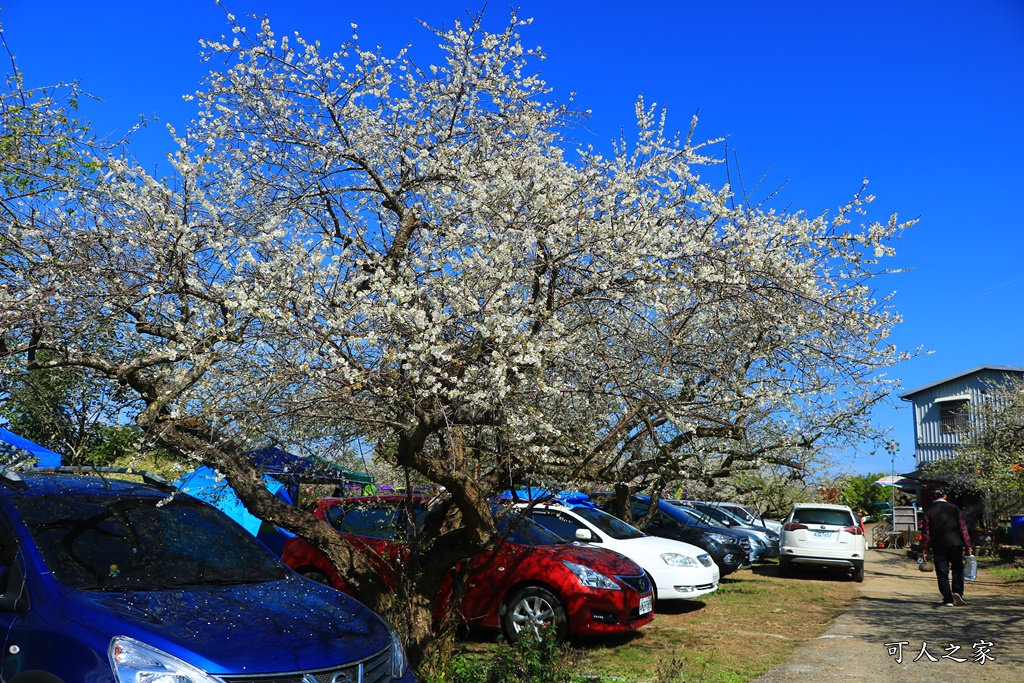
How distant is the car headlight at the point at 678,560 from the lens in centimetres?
1154

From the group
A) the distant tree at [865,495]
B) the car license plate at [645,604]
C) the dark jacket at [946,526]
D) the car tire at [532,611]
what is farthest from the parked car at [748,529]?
the distant tree at [865,495]

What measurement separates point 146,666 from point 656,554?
889 centimetres

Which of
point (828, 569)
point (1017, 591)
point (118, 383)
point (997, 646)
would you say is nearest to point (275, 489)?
point (118, 383)

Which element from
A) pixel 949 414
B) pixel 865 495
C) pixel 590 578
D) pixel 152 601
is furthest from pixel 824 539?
pixel 865 495

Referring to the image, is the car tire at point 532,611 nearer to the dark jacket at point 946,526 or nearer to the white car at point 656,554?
the white car at point 656,554

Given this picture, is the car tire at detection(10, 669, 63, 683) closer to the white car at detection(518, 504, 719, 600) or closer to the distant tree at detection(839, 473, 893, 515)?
the white car at detection(518, 504, 719, 600)

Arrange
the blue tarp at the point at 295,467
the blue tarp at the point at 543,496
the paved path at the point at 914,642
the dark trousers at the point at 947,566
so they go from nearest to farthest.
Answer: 1. the blue tarp at the point at 543,496
2. the blue tarp at the point at 295,467
3. the paved path at the point at 914,642
4. the dark trousers at the point at 947,566

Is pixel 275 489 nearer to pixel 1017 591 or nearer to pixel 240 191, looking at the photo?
pixel 240 191

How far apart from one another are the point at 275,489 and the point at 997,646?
821cm

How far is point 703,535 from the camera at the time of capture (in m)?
16.4

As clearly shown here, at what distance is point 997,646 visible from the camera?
27.9 ft

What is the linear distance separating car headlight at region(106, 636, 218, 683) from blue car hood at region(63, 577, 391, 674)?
0.03m

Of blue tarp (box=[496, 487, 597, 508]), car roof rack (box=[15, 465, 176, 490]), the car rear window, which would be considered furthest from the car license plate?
the car rear window

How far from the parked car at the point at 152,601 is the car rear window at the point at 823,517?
15073 mm
